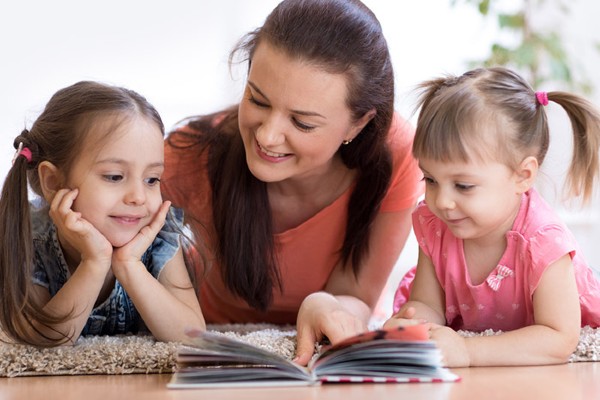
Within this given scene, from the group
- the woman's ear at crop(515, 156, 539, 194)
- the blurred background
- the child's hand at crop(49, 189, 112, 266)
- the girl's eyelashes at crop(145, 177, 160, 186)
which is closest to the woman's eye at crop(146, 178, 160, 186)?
the girl's eyelashes at crop(145, 177, 160, 186)

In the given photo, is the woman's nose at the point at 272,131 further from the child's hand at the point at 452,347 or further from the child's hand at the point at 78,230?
the child's hand at the point at 452,347

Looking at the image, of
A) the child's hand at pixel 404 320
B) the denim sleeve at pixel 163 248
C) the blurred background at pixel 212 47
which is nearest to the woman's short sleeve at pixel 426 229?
the child's hand at pixel 404 320

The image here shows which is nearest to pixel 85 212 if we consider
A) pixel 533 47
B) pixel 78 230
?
pixel 78 230

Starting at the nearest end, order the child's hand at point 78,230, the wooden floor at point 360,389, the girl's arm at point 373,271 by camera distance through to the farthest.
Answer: the wooden floor at point 360,389
the child's hand at point 78,230
the girl's arm at point 373,271

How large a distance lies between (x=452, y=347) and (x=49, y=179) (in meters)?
0.87

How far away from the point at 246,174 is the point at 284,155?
Answer: 22cm

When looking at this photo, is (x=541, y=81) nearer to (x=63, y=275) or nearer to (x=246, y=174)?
(x=246, y=174)

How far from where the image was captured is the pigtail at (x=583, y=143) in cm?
183

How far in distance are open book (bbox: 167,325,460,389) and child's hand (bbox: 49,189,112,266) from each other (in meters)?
0.40

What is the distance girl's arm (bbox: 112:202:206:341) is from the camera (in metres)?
1.80

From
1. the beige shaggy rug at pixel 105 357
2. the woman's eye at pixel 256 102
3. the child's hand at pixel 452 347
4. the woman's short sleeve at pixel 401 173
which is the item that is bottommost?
the beige shaggy rug at pixel 105 357

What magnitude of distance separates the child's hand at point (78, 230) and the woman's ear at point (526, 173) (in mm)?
805

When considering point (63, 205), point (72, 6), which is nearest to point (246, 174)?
point (63, 205)

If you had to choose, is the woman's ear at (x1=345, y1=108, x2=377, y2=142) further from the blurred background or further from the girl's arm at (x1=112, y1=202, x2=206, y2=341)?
the blurred background
